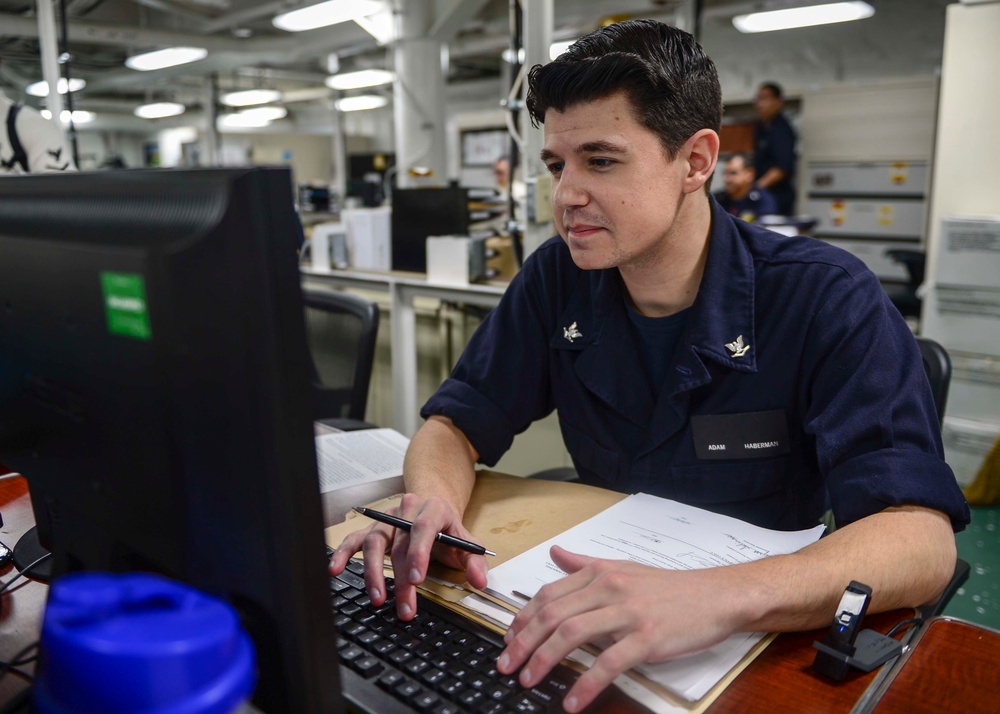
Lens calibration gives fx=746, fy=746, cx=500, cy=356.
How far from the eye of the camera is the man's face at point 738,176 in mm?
5168

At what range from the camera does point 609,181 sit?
104 centimetres

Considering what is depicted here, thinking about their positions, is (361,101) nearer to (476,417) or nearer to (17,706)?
(476,417)

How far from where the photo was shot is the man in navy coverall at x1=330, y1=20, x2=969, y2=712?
0.80 m

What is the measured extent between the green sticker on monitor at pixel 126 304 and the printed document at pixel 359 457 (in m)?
0.65

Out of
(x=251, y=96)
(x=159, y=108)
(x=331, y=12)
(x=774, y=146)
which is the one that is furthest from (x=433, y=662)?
(x=159, y=108)

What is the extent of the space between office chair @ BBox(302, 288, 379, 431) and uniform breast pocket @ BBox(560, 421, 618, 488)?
61 cm

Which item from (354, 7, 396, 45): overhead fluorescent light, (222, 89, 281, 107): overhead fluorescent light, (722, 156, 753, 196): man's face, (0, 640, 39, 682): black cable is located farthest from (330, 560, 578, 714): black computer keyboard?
(222, 89, 281, 107): overhead fluorescent light

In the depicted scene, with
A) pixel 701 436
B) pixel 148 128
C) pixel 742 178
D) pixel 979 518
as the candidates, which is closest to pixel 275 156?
pixel 148 128

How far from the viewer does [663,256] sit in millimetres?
1124

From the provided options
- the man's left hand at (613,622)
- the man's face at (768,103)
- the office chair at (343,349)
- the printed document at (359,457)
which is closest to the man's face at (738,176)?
the man's face at (768,103)

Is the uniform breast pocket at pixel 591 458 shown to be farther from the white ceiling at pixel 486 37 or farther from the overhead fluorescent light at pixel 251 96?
the overhead fluorescent light at pixel 251 96

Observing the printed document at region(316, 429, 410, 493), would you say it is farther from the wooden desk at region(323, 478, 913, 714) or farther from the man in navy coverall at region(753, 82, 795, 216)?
the man in navy coverall at region(753, 82, 795, 216)

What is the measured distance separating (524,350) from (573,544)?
45cm

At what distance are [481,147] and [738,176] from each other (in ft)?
14.1
